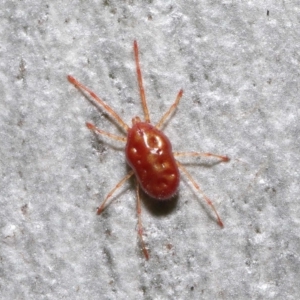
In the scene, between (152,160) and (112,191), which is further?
(112,191)

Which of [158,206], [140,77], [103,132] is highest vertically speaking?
[140,77]

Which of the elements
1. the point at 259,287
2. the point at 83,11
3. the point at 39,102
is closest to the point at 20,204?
the point at 39,102

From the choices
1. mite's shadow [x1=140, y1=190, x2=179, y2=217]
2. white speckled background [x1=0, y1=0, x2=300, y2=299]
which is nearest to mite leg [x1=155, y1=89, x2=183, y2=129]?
white speckled background [x1=0, y1=0, x2=300, y2=299]

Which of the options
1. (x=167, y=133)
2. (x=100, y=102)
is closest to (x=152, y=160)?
(x=167, y=133)

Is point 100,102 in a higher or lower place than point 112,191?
higher

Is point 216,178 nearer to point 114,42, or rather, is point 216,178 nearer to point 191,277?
point 191,277

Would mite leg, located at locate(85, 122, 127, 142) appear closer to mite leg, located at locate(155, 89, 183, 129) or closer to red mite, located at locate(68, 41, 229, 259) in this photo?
red mite, located at locate(68, 41, 229, 259)

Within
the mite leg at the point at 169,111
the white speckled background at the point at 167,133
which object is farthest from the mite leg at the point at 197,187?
the mite leg at the point at 169,111

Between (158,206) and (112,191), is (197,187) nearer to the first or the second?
(158,206)
